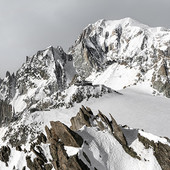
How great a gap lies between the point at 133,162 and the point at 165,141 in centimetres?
490

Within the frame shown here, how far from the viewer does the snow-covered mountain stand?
25500 millimetres

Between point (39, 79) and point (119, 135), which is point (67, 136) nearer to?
point (119, 135)

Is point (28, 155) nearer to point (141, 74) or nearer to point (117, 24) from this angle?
point (141, 74)

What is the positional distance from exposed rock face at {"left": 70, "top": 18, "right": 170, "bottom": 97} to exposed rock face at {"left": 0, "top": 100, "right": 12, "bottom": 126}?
6318cm

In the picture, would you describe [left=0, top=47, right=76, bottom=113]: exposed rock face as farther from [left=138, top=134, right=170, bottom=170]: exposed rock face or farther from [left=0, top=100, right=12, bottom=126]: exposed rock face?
[left=138, top=134, right=170, bottom=170]: exposed rock face

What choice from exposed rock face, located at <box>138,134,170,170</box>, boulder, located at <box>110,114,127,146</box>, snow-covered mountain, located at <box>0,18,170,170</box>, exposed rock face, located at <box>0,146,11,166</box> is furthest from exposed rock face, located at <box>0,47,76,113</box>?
exposed rock face, located at <box>138,134,170,170</box>

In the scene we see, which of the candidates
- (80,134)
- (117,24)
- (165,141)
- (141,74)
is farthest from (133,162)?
(117,24)

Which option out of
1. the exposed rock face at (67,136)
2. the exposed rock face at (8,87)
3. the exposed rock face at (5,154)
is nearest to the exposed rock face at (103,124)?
the exposed rock face at (67,136)

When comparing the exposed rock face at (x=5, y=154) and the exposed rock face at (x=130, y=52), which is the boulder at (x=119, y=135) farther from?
the exposed rock face at (x=130, y=52)

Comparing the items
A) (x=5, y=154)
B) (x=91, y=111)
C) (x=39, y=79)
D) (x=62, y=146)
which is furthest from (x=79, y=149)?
(x=39, y=79)

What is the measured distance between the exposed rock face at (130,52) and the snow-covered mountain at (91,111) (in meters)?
0.66

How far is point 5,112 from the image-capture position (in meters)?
159

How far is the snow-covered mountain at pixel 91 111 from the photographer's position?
25.5 m

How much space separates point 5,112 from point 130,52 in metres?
108
